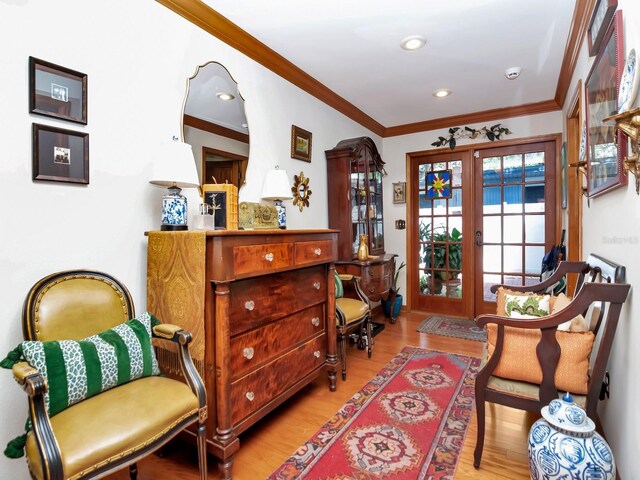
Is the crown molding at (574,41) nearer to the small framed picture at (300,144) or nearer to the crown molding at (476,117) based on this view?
the crown molding at (476,117)

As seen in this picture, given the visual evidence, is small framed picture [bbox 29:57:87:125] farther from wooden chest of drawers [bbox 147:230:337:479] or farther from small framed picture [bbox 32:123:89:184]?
wooden chest of drawers [bbox 147:230:337:479]

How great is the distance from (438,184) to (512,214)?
97cm

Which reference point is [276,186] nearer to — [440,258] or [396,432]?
[396,432]

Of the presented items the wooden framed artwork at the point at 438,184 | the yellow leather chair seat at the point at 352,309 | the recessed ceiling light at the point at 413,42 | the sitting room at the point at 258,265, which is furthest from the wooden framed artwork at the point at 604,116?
the wooden framed artwork at the point at 438,184

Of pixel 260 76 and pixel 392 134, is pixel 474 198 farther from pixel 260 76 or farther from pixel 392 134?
pixel 260 76

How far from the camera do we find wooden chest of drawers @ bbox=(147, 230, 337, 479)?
160cm

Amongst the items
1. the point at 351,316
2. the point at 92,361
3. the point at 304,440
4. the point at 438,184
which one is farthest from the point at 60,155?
the point at 438,184

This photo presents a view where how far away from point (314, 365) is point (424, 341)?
5.38 feet

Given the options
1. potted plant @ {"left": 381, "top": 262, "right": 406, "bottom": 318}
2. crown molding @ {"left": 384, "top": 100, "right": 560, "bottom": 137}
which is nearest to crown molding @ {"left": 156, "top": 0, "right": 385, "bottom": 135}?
crown molding @ {"left": 384, "top": 100, "right": 560, "bottom": 137}

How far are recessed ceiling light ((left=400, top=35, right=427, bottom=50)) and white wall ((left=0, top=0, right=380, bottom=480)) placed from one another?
1268 millimetres

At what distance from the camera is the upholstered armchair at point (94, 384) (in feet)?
3.50

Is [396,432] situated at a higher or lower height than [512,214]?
lower

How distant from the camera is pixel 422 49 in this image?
2678 mm

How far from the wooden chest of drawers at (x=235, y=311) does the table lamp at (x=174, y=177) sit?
12 cm
